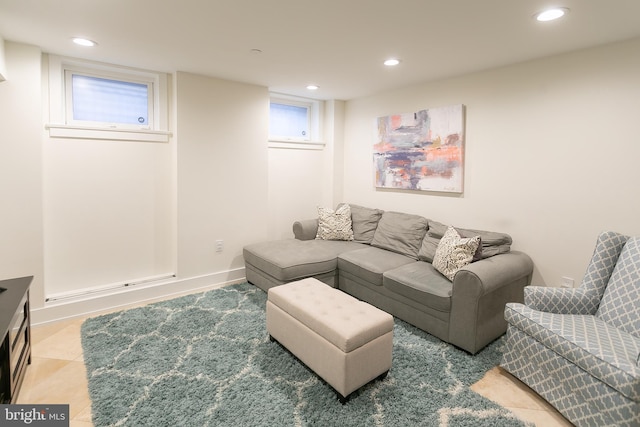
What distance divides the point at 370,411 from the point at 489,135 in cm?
271

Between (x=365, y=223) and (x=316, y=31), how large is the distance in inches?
94.4

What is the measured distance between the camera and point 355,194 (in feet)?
15.8

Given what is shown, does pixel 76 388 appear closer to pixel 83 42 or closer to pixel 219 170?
pixel 219 170

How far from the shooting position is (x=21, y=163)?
2.80m

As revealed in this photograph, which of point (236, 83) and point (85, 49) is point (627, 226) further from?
point (85, 49)

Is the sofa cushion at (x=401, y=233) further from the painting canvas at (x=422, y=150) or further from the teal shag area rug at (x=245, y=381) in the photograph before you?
the teal shag area rug at (x=245, y=381)

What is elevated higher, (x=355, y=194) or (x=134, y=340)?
(x=355, y=194)

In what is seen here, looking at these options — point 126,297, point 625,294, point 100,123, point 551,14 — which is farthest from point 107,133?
point 625,294

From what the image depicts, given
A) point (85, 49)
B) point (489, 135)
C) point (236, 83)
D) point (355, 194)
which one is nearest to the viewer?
point (85, 49)

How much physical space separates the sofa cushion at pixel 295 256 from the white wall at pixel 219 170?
1.20 feet

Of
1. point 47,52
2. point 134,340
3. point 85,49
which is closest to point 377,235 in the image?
point 134,340

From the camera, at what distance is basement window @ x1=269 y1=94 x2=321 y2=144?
15.0 feet

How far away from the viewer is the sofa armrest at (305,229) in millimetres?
4258

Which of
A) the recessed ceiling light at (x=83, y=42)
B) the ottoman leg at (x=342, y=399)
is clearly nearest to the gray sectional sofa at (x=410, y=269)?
the ottoman leg at (x=342, y=399)
